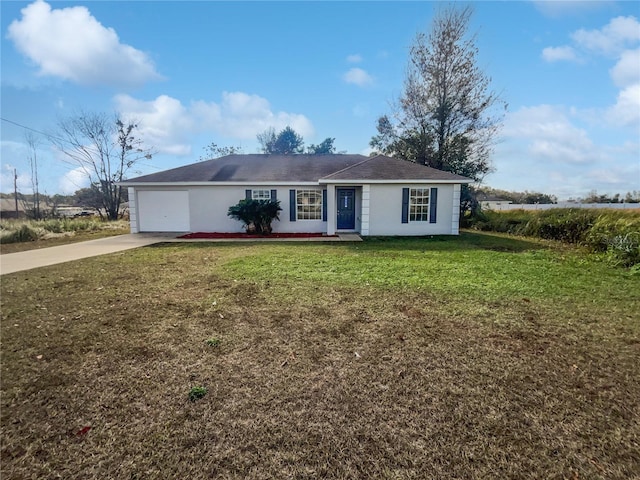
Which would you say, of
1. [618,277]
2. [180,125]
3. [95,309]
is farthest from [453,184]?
[180,125]

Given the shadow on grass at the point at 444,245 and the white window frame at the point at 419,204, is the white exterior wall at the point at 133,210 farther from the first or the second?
the white window frame at the point at 419,204

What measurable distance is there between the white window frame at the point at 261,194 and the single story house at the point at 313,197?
0.15 ft

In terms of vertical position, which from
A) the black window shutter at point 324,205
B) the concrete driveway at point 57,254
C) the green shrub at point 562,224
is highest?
the black window shutter at point 324,205

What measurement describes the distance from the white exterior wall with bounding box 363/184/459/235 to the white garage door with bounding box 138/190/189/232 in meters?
8.99

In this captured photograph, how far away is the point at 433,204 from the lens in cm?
1339

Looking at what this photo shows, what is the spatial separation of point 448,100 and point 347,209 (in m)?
12.4

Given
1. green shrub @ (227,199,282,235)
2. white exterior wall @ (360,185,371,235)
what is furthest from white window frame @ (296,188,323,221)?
white exterior wall @ (360,185,371,235)

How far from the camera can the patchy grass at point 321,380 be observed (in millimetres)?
1895

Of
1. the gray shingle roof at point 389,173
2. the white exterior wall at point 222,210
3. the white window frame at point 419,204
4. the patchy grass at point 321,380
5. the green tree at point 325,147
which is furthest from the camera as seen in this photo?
the green tree at point 325,147

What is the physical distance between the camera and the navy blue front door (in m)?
14.1

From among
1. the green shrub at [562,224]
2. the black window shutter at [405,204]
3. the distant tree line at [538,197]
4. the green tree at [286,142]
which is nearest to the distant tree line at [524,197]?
the distant tree line at [538,197]

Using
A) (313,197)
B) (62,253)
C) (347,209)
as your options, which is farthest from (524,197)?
(62,253)

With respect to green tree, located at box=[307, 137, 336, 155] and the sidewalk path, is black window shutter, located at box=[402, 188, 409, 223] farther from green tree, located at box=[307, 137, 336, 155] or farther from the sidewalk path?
green tree, located at box=[307, 137, 336, 155]

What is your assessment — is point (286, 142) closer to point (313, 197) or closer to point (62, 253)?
point (313, 197)
